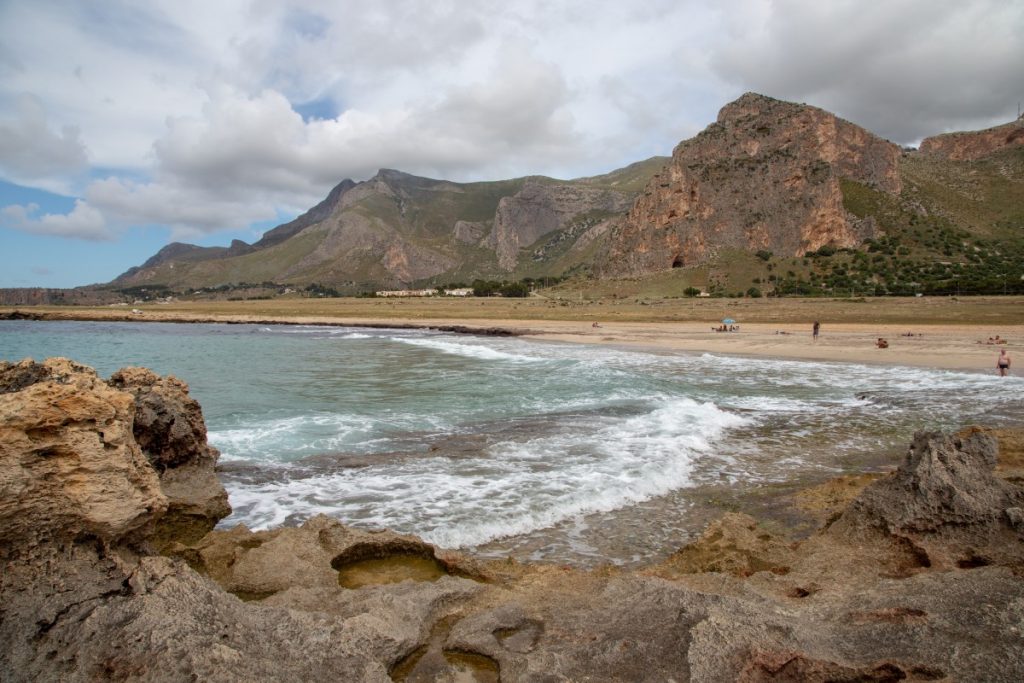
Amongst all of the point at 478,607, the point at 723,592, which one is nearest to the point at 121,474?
the point at 478,607

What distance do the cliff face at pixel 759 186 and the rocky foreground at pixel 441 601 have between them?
111 m

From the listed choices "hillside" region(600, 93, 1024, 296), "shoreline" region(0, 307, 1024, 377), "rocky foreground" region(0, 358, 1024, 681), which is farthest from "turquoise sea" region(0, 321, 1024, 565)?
"hillside" region(600, 93, 1024, 296)

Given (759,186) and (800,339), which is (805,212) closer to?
(759,186)

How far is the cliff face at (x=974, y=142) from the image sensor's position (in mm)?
135625

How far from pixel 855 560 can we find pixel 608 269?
413 ft

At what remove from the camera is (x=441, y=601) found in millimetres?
4137

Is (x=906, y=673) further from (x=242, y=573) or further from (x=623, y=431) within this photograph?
(x=623, y=431)

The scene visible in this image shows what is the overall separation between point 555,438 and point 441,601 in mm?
8225

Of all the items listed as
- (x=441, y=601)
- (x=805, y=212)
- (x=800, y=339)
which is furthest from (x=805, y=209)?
(x=441, y=601)

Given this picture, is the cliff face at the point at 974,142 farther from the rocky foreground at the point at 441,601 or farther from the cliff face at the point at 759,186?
the rocky foreground at the point at 441,601

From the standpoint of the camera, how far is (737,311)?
60.5m

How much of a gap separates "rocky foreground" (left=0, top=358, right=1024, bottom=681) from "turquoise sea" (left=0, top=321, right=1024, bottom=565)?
225 centimetres

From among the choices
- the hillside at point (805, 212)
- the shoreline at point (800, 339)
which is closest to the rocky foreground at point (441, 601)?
the shoreline at point (800, 339)

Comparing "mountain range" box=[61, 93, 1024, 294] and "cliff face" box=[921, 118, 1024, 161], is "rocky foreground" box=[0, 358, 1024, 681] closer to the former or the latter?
"mountain range" box=[61, 93, 1024, 294]
